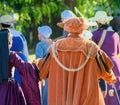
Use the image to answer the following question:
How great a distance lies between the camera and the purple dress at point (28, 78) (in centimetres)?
616

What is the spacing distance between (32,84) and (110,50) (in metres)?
2.18

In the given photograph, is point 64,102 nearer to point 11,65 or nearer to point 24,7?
point 11,65

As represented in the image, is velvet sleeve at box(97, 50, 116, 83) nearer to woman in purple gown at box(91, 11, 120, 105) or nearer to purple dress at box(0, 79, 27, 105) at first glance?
purple dress at box(0, 79, 27, 105)

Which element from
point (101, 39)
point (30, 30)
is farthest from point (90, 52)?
point (30, 30)

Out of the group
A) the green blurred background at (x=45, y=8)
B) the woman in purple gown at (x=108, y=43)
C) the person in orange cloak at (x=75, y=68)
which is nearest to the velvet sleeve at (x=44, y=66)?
the person in orange cloak at (x=75, y=68)

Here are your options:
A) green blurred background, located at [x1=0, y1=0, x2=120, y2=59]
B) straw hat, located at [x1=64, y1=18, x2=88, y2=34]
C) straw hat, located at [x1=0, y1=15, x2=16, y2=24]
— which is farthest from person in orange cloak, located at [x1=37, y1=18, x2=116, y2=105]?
green blurred background, located at [x1=0, y1=0, x2=120, y2=59]

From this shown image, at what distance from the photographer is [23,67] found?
6.20 metres

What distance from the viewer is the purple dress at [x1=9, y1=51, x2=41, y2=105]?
6164 millimetres

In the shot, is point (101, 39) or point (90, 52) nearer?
point (90, 52)

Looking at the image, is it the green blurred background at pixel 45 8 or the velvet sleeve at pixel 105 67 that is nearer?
the velvet sleeve at pixel 105 67

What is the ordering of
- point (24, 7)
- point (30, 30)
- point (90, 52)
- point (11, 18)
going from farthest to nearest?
1. point (30, 30)
2. point (24, 7)
3. point (11, 18)
4. point (90, 52)

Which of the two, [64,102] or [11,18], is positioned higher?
[11,18]

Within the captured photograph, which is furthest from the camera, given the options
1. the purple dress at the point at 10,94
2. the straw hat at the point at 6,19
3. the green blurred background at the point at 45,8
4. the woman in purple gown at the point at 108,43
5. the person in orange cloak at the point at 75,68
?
the green blurred background at the point at 45,8

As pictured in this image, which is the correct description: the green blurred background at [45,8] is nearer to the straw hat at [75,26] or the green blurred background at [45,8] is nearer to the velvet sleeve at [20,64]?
the velvet sleeve at [20,64]
